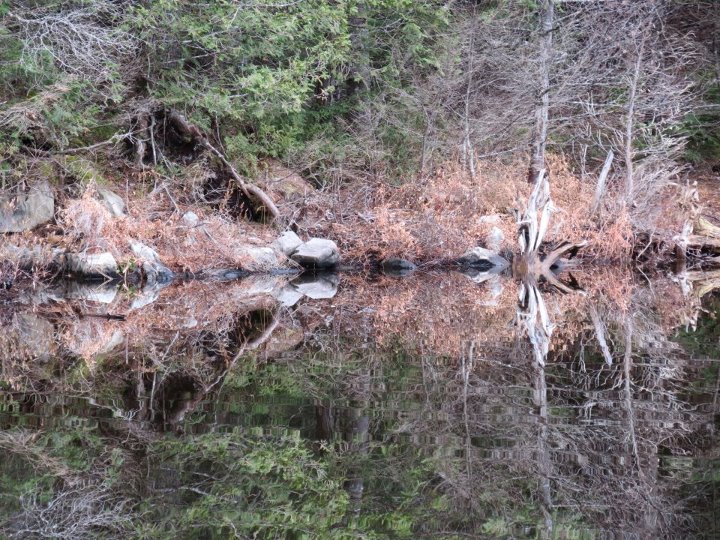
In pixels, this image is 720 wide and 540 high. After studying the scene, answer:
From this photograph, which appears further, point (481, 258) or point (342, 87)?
point (342, 87)

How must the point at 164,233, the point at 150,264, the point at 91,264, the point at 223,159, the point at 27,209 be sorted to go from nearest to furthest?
the point at 91,264 < the point at 27,209 < the point at 150,264 < the point at 164,233 < the point at 223,159

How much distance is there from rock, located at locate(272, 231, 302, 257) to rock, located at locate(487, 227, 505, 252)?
4.64 meters

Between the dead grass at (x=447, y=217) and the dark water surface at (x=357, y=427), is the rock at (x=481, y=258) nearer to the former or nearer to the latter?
the dead grass at (x=447, y=217)

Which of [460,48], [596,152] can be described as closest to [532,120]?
[460,48]

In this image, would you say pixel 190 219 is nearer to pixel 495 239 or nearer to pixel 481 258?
pixel 481 258

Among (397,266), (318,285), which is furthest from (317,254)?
(318,285)

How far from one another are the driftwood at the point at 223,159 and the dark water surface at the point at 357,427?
8.77 m

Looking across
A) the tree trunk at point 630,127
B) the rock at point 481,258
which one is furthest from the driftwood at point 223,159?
the tree trunk at point 630,127

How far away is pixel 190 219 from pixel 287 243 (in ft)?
8.07

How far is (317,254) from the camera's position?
1945 centimetres

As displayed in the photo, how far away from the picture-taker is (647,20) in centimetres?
2206

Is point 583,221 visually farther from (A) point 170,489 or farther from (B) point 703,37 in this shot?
(A) point 170,489

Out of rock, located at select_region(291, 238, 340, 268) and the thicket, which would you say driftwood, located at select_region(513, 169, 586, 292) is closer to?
the thicket

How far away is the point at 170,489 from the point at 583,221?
1714 centimetres
